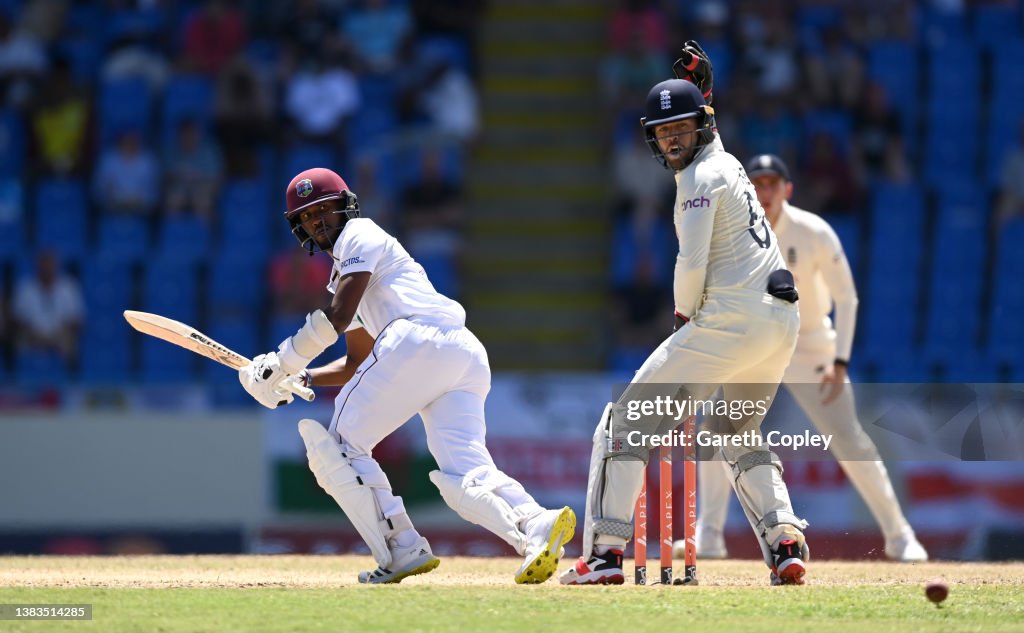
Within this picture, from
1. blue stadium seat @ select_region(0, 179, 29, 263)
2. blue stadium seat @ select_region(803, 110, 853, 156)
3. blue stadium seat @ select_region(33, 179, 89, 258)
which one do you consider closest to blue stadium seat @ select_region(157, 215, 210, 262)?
blue stadium seat @ select_region(33, 179, 89, 258)

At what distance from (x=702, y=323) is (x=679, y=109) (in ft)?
3.23

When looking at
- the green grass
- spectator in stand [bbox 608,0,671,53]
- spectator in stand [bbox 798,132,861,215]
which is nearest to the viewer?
the green grass

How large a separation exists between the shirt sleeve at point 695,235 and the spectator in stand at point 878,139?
832 centimetres

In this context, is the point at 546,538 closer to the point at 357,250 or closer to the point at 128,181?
the point at 357,250

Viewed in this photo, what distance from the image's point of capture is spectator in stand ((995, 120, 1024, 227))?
15062 mm

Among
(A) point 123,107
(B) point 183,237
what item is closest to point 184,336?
(B) point 183,237

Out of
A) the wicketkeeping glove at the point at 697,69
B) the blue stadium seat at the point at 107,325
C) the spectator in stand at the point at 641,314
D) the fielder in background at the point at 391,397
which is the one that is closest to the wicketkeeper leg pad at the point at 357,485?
the fielder in background at the point at 391,397

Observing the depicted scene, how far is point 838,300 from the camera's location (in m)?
9.73

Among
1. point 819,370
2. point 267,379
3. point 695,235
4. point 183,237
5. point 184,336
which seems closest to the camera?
point 695,235

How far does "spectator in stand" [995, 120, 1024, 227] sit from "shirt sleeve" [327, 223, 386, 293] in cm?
894

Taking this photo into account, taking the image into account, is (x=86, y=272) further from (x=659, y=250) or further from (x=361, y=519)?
(x=361, y=519)

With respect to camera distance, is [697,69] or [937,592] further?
[697,69]

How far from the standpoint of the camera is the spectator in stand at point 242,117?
15547 mm

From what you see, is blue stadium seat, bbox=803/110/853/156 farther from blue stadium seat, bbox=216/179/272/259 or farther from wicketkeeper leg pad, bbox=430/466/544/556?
wicketkeeper leg pad, bbox=430/466/544/556
